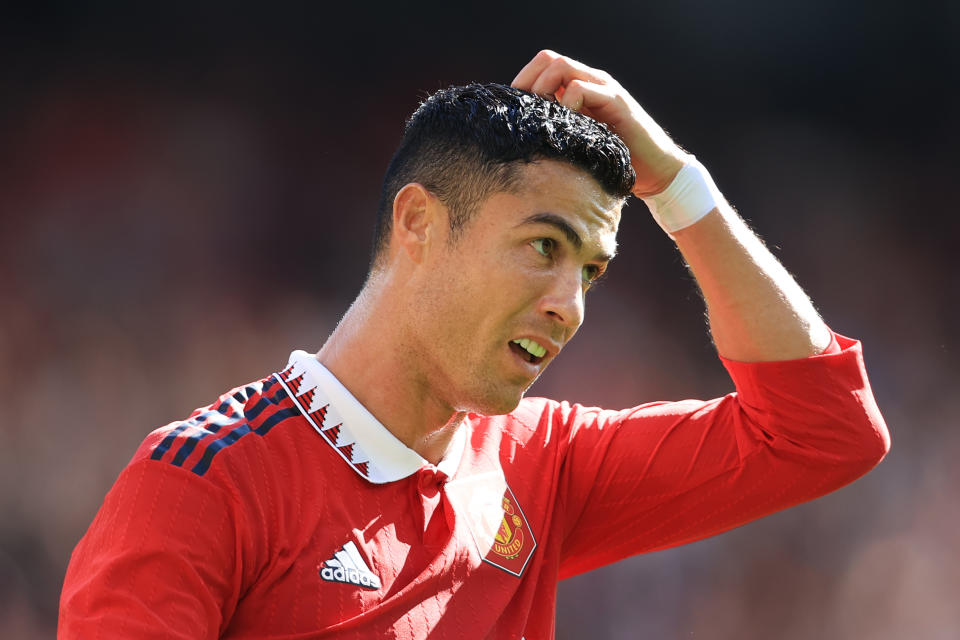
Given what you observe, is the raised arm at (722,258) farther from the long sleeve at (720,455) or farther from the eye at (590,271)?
the eye at (590,271)

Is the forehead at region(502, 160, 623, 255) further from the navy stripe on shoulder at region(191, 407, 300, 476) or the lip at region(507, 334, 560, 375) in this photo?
A: the navy stripe on shoulder at region(191, 407, 300, 476)

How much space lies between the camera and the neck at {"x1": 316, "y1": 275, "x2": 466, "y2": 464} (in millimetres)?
1843

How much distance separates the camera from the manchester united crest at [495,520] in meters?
1.88

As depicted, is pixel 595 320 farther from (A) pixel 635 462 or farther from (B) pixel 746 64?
(A) pixel 635 462

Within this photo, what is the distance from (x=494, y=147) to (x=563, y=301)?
32 centimetres

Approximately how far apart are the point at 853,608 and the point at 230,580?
4.31 m

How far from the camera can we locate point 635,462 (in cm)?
208

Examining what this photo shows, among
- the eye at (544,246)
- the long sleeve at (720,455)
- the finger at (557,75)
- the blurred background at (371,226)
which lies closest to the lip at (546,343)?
the eye at (544,246)

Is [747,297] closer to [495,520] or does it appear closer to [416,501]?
[495,520]

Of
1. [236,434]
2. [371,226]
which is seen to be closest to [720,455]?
[236,434]

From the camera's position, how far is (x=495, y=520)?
1.92 meters

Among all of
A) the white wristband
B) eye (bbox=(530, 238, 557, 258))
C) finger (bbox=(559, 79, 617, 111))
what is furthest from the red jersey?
finger (bbox=(559, 79, 617, 111))

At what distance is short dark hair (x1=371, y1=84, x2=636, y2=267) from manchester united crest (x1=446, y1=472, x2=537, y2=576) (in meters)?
0.50

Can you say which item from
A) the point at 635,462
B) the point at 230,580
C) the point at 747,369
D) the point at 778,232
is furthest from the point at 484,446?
the point at 778,232
